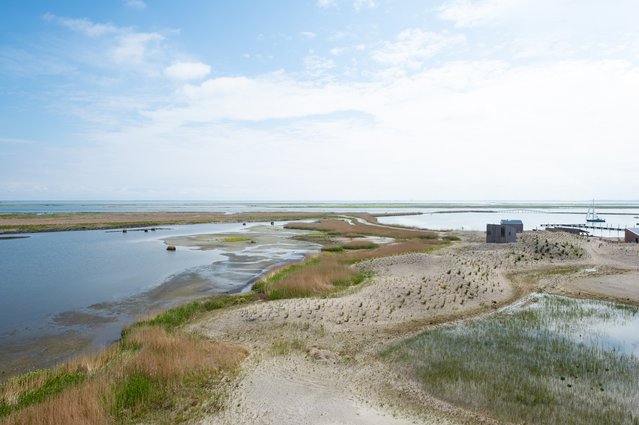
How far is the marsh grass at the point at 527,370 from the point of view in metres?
11.2

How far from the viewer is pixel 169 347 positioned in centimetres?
1492

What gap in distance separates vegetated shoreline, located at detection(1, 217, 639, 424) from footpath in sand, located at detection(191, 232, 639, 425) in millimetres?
52

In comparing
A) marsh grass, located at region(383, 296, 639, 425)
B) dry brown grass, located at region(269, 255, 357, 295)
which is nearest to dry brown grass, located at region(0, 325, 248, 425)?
marsh grass, located at region(383, 296, 639, 425)

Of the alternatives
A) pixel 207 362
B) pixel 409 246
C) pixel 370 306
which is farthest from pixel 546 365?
pixel 409 246

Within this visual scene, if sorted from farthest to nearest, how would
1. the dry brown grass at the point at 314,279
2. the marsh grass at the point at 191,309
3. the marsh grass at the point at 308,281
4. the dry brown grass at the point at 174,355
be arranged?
the dry brown grass at the point at 314,279 < the marsh grass at the point at 308,281 < the marsh grass at the point at 191,309 < the dry brown grass at the point at 174,355

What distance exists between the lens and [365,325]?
65.9 feet

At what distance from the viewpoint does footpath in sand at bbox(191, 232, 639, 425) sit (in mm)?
11328

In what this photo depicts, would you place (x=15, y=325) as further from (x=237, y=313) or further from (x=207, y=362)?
(x=207, y=362)

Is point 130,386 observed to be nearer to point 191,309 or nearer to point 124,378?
point 124,378

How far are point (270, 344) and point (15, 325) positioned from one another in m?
16.0

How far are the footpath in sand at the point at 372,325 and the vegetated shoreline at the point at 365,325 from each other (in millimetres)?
52

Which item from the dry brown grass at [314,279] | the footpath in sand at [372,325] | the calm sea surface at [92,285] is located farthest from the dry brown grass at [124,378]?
the dry brown grass at [314,279]

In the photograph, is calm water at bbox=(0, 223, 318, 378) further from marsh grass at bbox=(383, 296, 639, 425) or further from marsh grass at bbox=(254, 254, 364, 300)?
marsh grass at bbox=(383, 296, 639, 425)

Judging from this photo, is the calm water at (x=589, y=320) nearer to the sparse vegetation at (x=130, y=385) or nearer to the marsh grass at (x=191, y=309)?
the sparse vegetation at (x=130, y=385)
